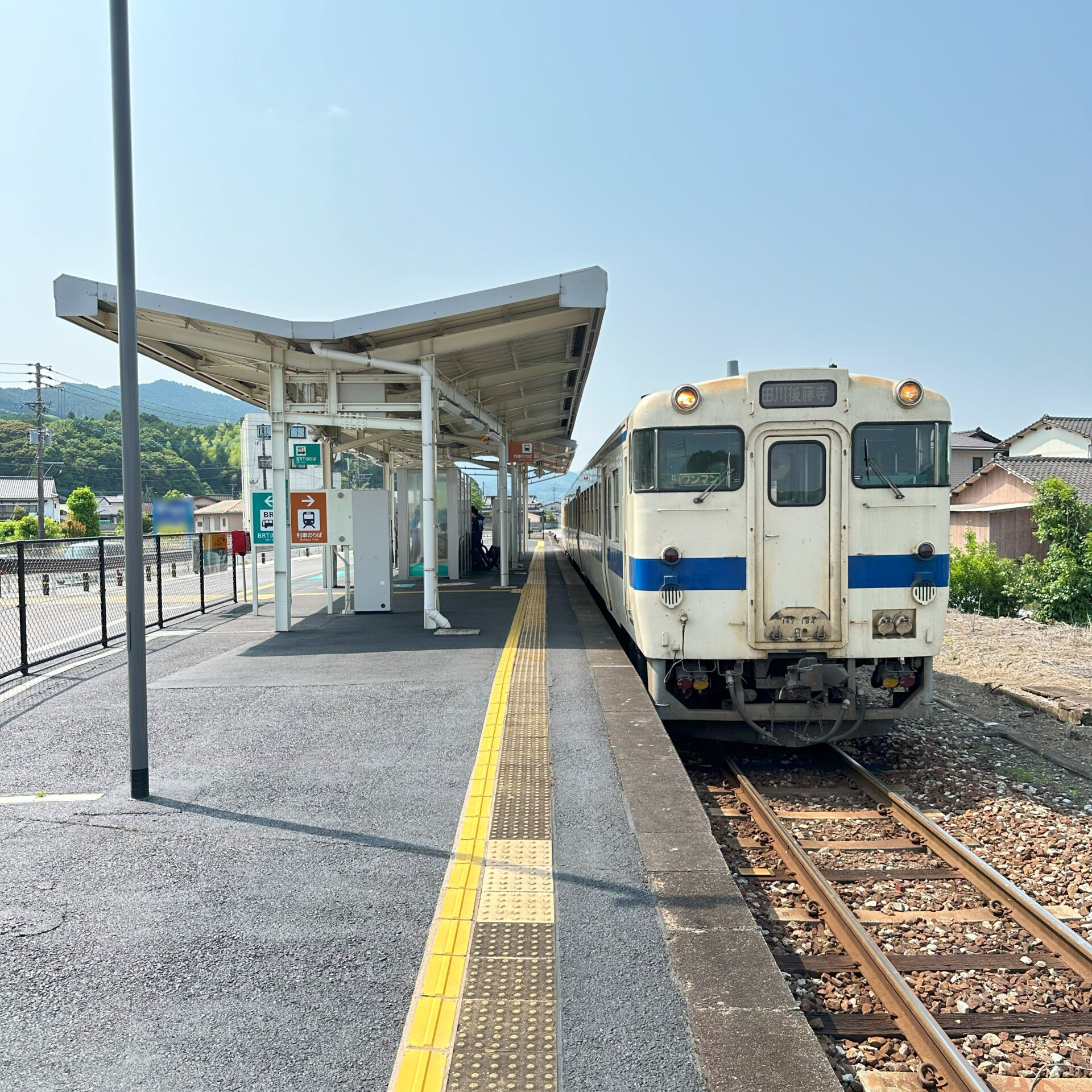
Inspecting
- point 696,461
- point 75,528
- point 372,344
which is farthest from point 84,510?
point 696,461

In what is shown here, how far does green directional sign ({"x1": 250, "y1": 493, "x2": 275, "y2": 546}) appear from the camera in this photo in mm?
12828

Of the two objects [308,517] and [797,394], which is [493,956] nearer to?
[797,394]

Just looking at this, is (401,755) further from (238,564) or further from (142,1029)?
(238,564)

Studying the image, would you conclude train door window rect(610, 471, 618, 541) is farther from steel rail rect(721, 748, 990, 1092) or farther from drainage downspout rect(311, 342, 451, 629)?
steel rail rect(721, 748, 990, 1092)

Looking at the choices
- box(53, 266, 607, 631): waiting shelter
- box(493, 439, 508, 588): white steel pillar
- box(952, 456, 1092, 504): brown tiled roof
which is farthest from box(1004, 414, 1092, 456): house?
box(53, 266, 607, 631): waiting shelter

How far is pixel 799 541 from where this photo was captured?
6367 mm

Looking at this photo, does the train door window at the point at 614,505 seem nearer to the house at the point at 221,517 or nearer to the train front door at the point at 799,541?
the train front door at the point at 799,541

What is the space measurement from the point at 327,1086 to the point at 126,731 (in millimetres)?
4684

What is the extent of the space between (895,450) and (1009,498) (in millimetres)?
26966

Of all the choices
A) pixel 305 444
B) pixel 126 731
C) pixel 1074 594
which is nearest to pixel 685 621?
pixel 126 731

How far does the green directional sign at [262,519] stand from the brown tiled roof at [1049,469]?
24.9 meters

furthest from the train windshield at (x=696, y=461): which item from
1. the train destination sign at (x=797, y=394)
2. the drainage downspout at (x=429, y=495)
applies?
the drainage downspout at (x=429, y=495)

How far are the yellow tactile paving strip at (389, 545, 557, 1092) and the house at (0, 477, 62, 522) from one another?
58230 mm

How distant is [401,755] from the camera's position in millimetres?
5578
